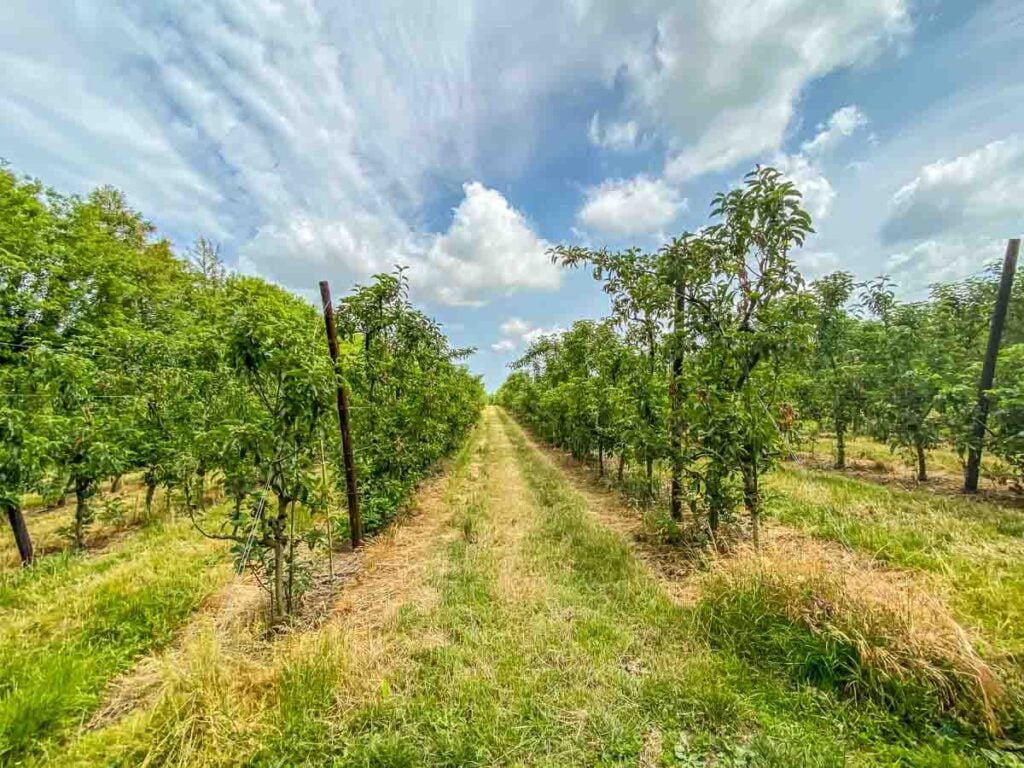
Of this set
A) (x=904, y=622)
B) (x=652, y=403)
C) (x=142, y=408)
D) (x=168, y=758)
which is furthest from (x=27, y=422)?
(x=904, y=622)

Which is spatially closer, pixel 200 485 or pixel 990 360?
pixel 990 360

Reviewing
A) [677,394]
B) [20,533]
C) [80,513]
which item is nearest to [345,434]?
[677,394]

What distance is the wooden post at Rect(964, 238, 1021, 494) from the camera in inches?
249

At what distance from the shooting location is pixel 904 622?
2.58m

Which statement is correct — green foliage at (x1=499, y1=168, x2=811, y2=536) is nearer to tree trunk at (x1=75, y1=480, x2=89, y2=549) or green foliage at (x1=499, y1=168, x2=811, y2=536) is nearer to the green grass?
the green grass

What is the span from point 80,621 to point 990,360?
13.5 m

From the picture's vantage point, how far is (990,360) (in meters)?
6.44

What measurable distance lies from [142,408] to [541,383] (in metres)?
12.3

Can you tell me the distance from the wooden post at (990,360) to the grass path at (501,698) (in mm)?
7078

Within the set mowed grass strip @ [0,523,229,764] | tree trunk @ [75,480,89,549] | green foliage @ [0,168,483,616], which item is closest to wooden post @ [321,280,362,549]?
green foliage @ [0,168,483,616]

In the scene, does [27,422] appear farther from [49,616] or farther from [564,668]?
[564,668]

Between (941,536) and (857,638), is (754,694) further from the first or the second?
(941,536)

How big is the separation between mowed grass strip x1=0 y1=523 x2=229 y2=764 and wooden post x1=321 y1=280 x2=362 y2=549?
5.40 feet

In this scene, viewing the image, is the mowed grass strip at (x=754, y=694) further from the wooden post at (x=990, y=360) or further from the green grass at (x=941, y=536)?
the wooden post at (x=990, y=360)
